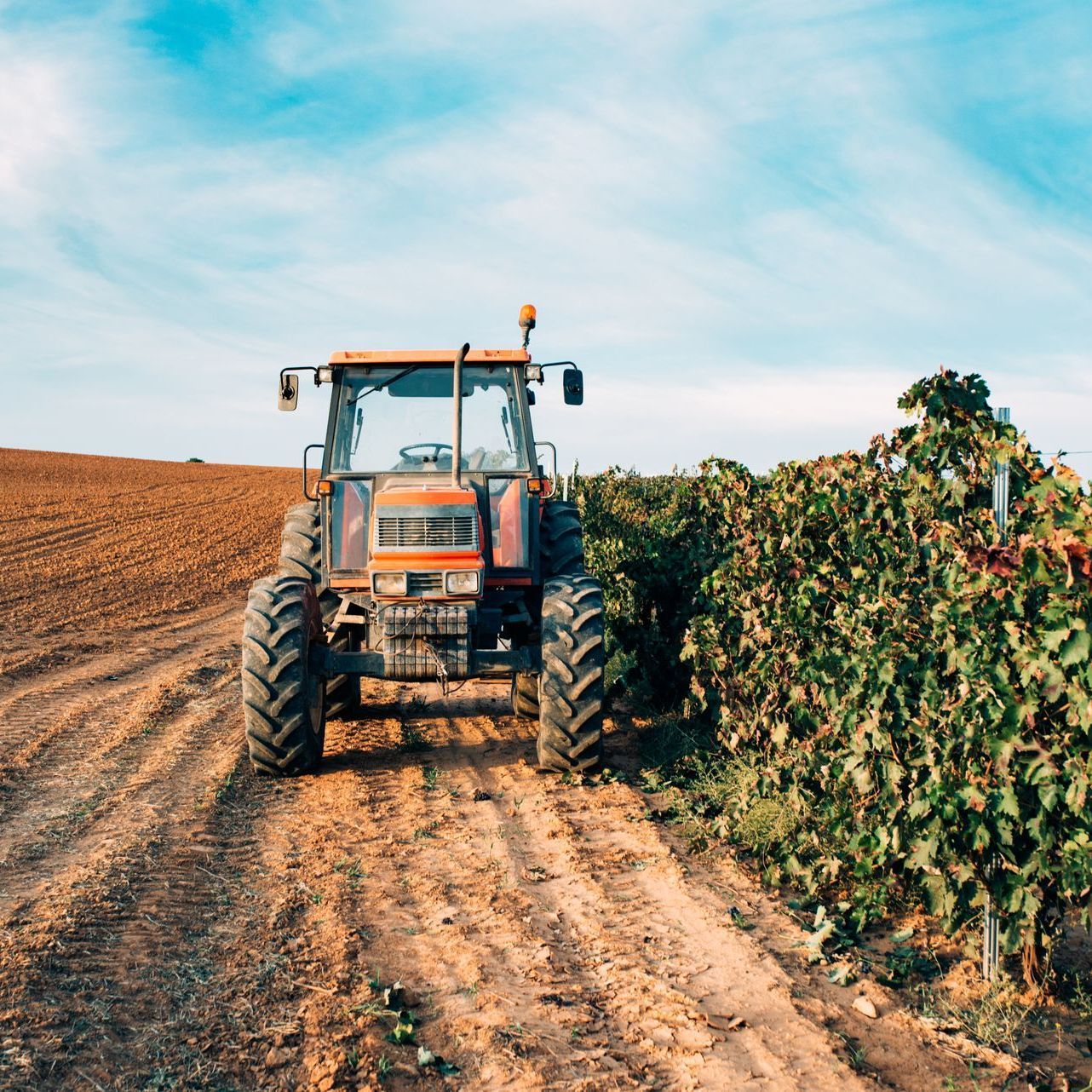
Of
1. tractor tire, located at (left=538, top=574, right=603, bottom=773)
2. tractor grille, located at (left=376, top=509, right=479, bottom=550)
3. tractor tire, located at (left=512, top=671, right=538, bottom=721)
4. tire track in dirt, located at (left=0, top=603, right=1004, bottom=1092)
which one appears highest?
tractor grille, located at (left=376, top=509, right=479, bottom=550)

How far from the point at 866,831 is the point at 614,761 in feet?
9.04

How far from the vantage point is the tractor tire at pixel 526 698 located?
7.69 m

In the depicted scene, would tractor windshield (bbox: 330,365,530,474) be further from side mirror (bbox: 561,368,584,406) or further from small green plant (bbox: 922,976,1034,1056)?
small green plant (bbox: 922,976,1034,1056)

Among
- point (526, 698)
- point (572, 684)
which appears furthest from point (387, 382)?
point (526, 698)

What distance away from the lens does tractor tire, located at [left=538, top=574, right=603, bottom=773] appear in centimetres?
595

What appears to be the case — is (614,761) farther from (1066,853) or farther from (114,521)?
(114,521)

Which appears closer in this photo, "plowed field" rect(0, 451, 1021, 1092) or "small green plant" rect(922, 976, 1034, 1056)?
"plowed field" rect(0, 451, 1021, 1092)

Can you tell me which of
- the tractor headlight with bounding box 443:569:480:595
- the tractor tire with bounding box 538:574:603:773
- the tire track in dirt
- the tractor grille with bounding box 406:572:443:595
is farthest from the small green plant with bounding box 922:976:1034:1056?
the tractor grille with bounding box 406:572:443:595

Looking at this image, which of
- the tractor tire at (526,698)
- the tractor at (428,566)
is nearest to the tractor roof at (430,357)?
the tractor at (428,566)

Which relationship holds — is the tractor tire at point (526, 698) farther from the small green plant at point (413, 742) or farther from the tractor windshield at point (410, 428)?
the tractor windshield at point (410, 428)

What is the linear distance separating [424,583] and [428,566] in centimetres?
13

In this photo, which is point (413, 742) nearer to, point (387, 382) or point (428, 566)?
point (428, 566)

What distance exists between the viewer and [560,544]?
716cm

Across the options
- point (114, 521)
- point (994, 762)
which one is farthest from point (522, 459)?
point (114, 521)
